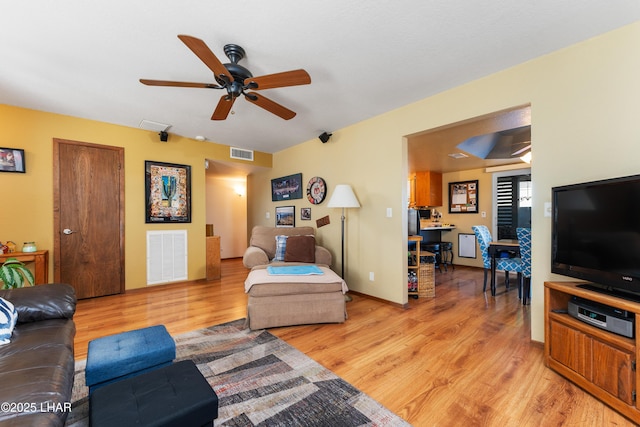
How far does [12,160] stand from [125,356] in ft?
11.4

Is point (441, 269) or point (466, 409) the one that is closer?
point (466, 409)

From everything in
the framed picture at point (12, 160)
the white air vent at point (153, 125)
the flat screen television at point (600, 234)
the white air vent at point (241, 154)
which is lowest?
the flat screen television at point (600, 234)

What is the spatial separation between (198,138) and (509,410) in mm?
4865

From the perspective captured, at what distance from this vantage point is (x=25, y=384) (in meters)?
1.06

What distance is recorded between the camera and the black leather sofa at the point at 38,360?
93 centimetres

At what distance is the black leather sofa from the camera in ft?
3.07

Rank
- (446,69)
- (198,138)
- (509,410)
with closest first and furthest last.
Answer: (509,410)
(446,69)
(198,138)

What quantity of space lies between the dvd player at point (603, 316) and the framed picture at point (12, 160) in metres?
5.73

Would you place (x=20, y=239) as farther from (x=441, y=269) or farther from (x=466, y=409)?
(x=441, y=269)

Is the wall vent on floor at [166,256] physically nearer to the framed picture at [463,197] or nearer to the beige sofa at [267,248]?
the beige sofa at [267,248]

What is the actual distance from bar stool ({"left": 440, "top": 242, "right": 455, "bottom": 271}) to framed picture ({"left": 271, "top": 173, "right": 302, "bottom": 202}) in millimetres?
3544

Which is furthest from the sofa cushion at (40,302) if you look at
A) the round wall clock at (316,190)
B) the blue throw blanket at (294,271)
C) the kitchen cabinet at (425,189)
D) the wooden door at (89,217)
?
the kitchen cabinet at (425,189)

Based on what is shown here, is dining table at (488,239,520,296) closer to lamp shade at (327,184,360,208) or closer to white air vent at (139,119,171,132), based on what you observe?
lamp shade at (327,184,360,208)

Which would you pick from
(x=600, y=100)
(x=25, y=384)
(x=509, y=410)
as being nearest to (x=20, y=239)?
(x=25, y=384)
